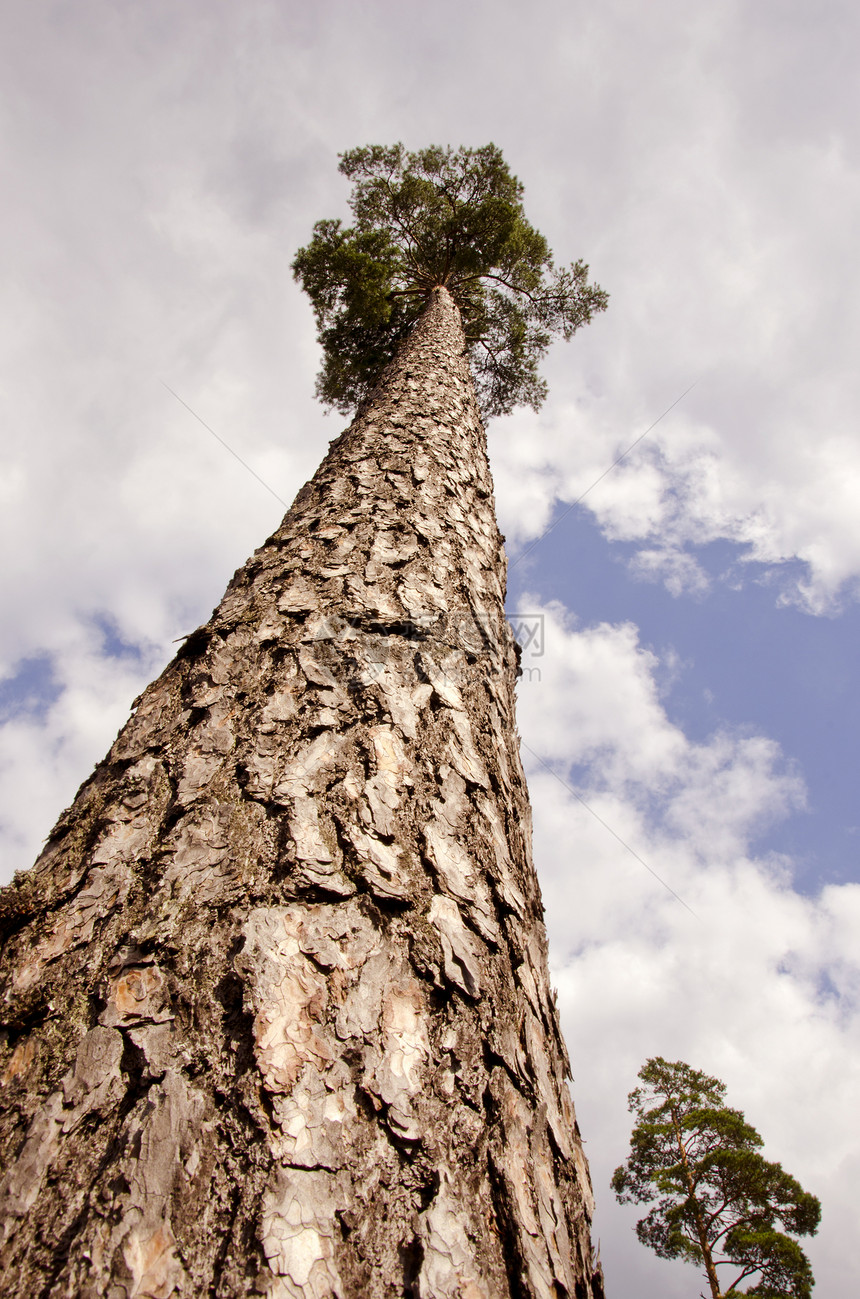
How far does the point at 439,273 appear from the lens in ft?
31.3

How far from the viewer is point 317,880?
1.23 meters

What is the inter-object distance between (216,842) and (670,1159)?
48.2 ft

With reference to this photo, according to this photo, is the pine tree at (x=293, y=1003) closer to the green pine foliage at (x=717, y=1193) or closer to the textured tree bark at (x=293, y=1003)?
the textured tree bark at (x=293, y=1003)

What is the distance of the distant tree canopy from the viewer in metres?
8.75

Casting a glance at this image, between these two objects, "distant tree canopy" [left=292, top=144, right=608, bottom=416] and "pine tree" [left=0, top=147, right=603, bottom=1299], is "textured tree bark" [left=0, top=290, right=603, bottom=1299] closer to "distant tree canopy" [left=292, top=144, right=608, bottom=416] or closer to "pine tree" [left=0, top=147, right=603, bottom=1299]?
"pine tree" [left=0, top=147, right=603, bottom=1299]

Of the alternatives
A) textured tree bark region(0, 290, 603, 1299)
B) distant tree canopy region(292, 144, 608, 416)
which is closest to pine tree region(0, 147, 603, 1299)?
textured tree bark region(0, 290, 603, 1299)

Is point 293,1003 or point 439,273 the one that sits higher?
point 439,273

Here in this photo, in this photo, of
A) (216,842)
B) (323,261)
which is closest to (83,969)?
(216,842)

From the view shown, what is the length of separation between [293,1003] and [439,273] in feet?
34.6

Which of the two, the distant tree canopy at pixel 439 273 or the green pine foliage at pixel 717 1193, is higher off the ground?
the distant tree canopy at pixel 439 273

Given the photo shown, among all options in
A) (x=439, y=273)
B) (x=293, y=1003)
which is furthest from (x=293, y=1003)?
(x=439, y=273)

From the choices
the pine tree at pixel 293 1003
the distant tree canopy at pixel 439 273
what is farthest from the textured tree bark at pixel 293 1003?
the distant tree canopy at pixel 439 273

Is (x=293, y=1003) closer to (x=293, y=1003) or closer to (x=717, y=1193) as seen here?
(x=293, y=1003)

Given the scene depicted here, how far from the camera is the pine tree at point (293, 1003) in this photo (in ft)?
2.70
